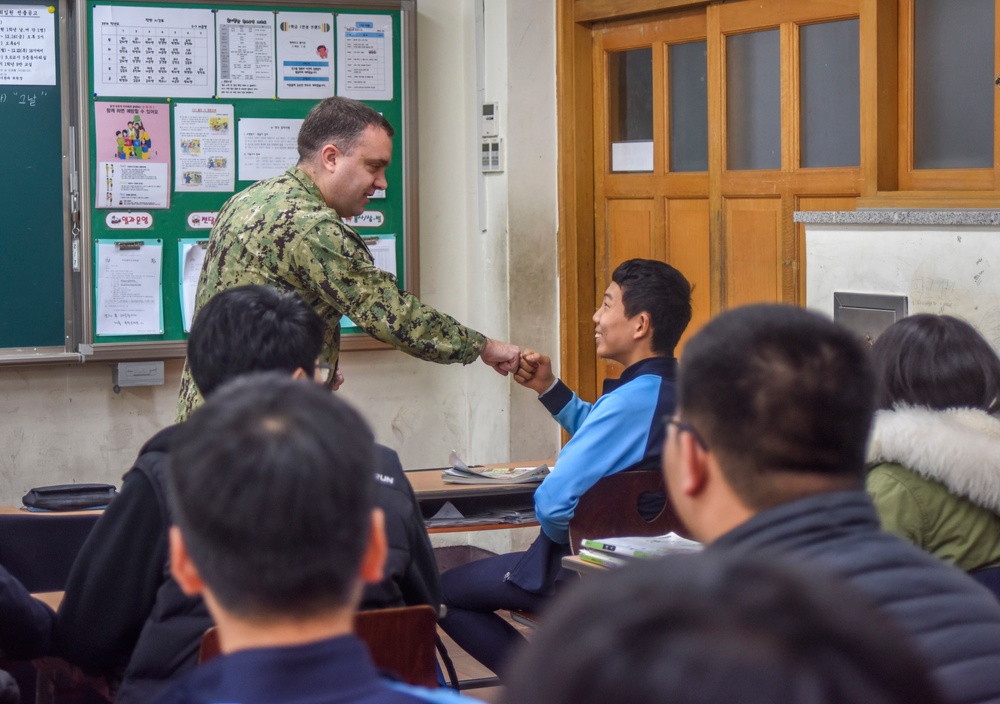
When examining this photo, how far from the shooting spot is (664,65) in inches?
179

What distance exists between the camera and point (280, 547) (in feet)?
3.16

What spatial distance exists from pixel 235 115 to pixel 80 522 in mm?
2424

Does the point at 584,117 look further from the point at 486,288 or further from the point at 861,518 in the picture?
the point at 861,518

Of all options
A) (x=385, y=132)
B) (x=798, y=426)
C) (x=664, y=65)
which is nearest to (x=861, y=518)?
(x=798, y=426)

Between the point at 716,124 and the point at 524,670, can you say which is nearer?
the point at 524,670

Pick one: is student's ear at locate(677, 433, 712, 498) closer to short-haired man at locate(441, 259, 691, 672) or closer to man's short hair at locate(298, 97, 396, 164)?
short-haired man at locate(441, 259, 691, 672)

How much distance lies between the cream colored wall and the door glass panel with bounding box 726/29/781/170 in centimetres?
82

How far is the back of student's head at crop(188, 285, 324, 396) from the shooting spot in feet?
6.40

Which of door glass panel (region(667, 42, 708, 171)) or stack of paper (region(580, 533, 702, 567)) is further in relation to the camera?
door glass panel (region(667, 42, 708, 171))

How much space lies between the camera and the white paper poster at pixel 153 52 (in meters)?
4.59

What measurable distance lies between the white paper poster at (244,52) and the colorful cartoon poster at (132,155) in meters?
0.27

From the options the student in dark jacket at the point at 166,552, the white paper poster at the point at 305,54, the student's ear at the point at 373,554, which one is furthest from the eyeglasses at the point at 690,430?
the white paper poster at the point at 305,54

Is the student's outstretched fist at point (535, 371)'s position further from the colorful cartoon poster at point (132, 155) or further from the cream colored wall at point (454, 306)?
the colorful cartoon poster at point (132, 155)

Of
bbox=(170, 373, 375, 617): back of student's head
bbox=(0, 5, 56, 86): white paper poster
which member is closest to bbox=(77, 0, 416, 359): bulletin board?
bbox=(0, 5, 56, 86): white paper poster
